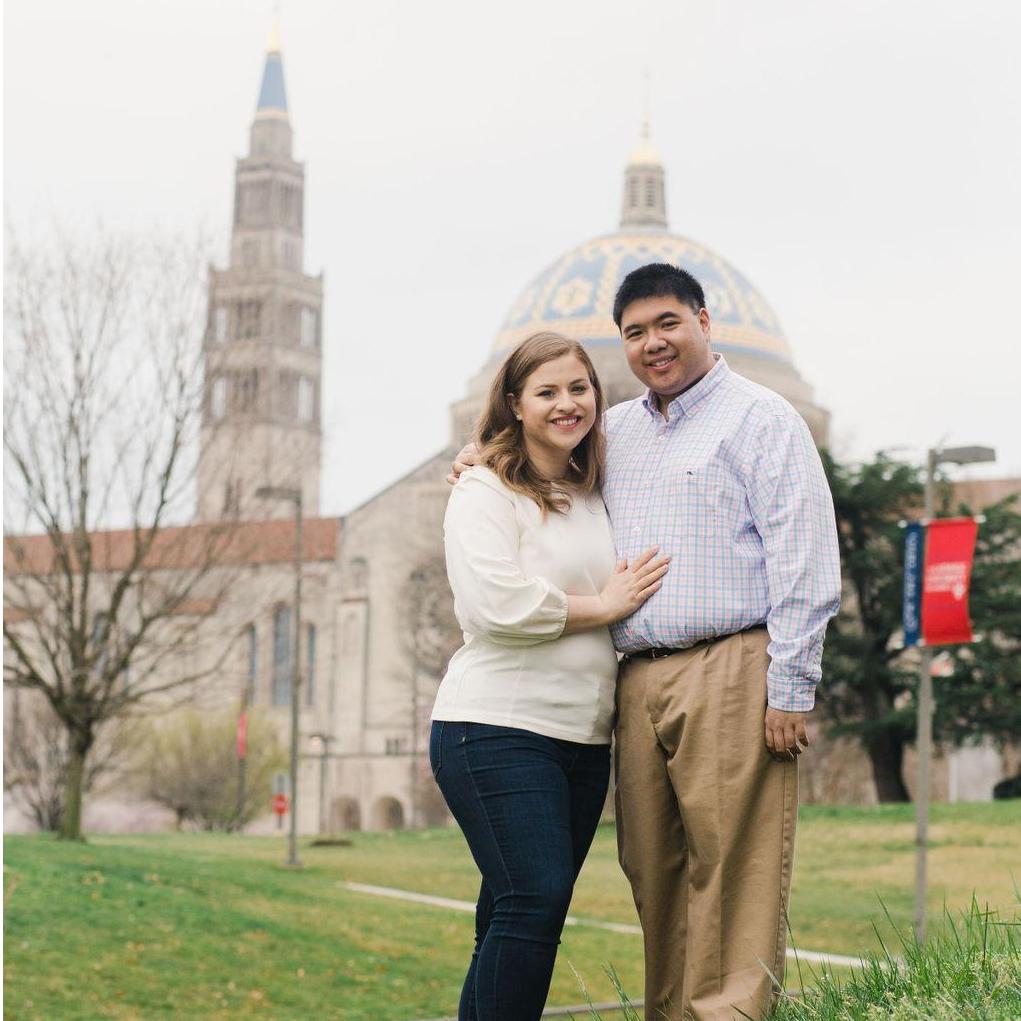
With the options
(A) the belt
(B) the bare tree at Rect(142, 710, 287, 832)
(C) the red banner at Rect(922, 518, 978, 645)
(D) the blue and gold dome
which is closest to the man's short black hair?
(A) the belt

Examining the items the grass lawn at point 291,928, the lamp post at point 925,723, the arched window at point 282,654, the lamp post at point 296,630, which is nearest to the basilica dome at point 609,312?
the arched window at point 282,654

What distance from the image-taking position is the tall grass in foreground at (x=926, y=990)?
3625 mm

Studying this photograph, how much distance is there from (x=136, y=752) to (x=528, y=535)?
45854mm

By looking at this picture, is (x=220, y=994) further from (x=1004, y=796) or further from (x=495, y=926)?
(x=1004, y=796)

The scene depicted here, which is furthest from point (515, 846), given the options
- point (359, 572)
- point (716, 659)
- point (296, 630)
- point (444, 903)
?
point (359, 572)

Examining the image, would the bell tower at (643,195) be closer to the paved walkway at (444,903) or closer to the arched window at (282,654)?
the arched window at (282,654)

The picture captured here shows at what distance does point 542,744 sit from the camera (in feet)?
12.7

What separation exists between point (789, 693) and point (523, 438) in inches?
35.2

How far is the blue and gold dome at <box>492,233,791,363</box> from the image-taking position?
223ft

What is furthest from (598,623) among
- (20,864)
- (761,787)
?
(20,864)

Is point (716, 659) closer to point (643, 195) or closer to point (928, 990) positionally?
point (928, 990)

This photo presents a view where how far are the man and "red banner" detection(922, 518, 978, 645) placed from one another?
→ 40.5 ft

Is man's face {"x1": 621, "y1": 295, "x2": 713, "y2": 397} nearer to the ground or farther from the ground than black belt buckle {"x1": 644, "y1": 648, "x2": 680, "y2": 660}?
farther from the ground

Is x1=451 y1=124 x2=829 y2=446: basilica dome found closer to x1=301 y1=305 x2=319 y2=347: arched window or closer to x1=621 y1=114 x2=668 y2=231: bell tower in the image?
x1=621 y1=114 x2=668 y2=231: bell tower
